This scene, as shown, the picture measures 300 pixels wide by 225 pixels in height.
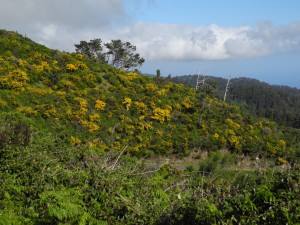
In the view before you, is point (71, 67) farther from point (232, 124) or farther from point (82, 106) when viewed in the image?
point (232, 124)

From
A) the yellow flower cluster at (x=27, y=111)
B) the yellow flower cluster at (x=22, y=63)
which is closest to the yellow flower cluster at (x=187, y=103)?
the yellow flower cluster at (x=22, y=63)

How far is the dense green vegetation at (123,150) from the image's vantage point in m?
4.64

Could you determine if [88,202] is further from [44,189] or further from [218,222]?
[218,222]

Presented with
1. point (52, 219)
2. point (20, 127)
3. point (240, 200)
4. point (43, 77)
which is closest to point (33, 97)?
point (43, 77)

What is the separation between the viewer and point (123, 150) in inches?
296

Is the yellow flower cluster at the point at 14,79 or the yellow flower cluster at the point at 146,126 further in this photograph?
the yellow flower cluster at the point at 146,126

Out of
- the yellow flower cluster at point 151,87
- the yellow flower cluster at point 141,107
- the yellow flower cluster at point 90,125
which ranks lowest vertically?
the yellow flower cluster at point 90,125

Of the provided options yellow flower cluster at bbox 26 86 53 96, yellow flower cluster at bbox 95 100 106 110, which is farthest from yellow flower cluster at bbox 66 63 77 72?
yellow flower cluster at bbox 95 100 106 110

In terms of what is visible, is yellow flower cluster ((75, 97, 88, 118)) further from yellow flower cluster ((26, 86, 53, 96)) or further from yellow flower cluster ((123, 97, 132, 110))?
yellow flower cluster ((123, 97, 132, 110))

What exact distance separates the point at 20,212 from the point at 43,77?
22.7 m

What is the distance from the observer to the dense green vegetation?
4.64 meters

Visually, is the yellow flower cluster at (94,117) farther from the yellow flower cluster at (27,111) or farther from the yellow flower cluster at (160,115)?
the yellow flower cluster at (160,115)

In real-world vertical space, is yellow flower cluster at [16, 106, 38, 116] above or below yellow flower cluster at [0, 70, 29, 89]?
below

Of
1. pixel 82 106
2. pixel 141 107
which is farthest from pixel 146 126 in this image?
pixel 82 106
